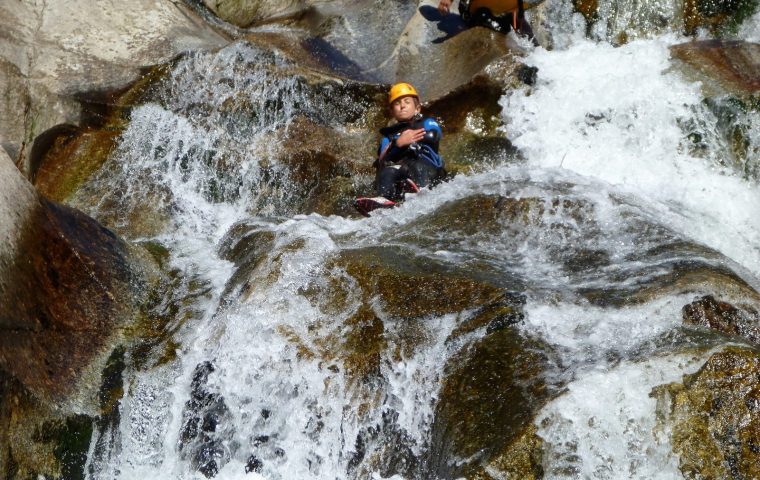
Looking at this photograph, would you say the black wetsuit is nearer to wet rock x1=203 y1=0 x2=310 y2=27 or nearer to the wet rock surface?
the wet rock surface

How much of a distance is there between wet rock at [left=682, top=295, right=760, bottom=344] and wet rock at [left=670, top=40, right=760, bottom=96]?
15.7 ft

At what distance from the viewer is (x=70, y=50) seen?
9.54 metres

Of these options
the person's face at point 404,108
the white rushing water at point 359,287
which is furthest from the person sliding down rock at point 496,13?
the person's face at point 404,108

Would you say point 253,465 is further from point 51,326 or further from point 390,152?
point 390,152

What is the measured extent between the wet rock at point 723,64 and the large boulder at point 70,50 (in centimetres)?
537

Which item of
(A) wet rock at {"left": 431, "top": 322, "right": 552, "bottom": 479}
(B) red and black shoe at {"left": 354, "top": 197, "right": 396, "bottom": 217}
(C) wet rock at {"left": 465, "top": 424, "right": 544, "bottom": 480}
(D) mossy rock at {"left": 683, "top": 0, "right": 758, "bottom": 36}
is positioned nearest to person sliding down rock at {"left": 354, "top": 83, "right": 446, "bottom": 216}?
(B) red and black shoe at {"left": 354, "top": 197, "right": 396, "bottom": 217}

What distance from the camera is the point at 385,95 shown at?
9453 millimetres

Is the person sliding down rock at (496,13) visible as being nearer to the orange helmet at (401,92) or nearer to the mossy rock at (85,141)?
the orange helmet at (401,92)

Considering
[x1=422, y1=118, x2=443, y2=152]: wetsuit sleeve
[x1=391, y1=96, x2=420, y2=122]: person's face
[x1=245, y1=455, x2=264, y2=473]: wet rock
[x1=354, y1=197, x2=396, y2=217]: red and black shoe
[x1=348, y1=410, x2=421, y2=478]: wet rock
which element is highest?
[x1=391, y1=96, x2=420, y2=122]: person's face

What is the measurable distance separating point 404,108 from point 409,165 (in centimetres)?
94

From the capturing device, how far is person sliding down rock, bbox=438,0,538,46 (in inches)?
400

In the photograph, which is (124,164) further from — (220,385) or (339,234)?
(220,385)

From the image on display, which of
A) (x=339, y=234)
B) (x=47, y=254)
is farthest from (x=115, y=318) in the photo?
(x=339, y=234)

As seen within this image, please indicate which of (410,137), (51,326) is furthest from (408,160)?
(51,326)
